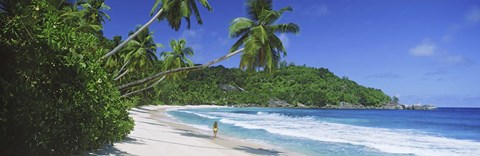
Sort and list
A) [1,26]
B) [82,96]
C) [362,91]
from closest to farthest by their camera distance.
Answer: [1,26] → [82,96] → [362,91]

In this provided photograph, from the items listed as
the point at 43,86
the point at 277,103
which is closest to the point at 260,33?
the point at 43,86

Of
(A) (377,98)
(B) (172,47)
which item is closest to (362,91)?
(A) (377,98)

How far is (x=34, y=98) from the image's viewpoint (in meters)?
5.95

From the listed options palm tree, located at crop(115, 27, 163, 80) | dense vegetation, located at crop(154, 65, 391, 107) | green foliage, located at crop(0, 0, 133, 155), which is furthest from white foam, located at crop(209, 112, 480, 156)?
dense vegetation, located at crop(154, 65, 391, 107)

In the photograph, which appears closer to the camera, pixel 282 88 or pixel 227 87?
pixel 227 87

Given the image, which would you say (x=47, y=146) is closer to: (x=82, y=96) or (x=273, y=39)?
(x=82, y=96)

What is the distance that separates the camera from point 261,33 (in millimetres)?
15461

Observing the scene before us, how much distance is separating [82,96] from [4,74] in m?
1.69

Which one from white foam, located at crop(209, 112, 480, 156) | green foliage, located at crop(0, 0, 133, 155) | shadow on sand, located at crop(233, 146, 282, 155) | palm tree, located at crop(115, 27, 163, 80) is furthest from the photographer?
palm tree, located at crop(115, 27, 163, 80)

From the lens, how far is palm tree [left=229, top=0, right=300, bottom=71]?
1564 centimetres

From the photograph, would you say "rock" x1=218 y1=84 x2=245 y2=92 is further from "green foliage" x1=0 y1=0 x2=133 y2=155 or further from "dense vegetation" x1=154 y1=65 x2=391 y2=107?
"green foliage" x1=0 y1=0 x2=133 y2=155

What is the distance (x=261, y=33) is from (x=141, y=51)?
12.6m

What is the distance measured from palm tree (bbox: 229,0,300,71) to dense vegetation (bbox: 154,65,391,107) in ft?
313

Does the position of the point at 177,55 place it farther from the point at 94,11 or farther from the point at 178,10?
the point at 178,10
